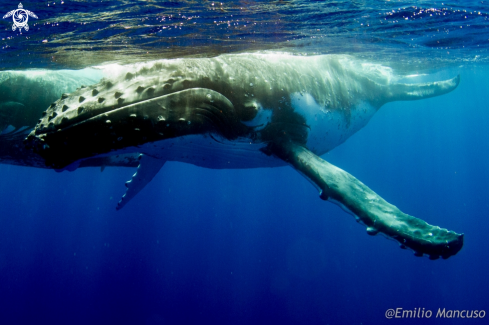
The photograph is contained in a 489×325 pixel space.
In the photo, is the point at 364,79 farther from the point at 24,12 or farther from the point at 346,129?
the point at 24,12

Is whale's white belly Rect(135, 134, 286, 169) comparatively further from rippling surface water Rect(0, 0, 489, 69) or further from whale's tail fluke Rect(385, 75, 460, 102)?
whale's tail fluke Rect(385, 75, 460, 102)

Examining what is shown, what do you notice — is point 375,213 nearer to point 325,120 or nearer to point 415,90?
point 325,120

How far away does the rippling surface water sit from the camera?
9109 mm

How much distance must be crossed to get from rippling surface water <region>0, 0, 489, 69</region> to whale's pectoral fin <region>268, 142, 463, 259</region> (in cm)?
605

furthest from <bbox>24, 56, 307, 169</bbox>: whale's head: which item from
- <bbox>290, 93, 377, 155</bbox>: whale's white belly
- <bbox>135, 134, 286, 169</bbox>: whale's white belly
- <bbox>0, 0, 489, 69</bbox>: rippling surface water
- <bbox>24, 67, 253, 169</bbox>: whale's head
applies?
<bbox>0, 0, 489, 69</bbox>: rippling surface water

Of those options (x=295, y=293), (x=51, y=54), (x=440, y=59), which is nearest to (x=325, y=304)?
(x=295, y=293)

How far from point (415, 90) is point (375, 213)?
1019cm

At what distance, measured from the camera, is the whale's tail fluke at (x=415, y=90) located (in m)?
11.5

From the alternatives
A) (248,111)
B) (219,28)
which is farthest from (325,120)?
(219,28)

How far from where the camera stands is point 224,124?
5.22m

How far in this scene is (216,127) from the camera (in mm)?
5164

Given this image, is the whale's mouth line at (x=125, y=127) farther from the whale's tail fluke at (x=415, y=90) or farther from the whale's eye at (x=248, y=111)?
the whale's tail fluke at (x=415, y=90)

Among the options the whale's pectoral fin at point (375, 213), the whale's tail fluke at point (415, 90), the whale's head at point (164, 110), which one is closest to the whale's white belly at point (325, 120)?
the whale's head at point (164, 110)

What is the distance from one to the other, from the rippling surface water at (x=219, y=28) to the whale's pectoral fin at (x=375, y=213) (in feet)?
19.9
